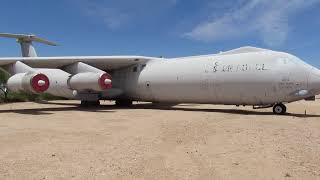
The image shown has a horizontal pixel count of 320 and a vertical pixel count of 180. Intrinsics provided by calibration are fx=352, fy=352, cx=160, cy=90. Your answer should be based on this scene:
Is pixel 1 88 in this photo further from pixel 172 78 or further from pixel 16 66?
pixel 172 78

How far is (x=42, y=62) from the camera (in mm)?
22531

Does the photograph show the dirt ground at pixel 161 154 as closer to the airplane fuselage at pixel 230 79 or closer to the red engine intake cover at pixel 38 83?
the airplane fuselage at pixel 230 79

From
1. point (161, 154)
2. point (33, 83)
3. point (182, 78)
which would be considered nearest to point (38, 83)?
point (33, 83)

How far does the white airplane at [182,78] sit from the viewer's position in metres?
16.3

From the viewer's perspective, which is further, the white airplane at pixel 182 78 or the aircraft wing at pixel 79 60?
the aircraft wing at pixel 79 60

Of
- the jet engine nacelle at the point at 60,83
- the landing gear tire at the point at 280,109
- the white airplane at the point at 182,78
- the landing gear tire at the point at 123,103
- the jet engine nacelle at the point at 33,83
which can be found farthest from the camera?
the landing gear tire at the point at 123,103

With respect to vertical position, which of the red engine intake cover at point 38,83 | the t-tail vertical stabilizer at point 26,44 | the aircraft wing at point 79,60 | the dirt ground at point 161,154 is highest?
the t-tail vertical stabilizer at point 26,44

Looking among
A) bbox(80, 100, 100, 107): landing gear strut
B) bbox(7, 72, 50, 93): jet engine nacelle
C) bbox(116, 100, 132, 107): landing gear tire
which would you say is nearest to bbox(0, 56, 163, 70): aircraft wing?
bbox(80, 100, 100, 107): landing gear strut

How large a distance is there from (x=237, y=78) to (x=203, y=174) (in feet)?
40.1

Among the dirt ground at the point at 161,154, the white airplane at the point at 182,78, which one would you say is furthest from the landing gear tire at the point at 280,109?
the dirt ground at the point at 161,154

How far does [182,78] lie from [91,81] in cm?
534

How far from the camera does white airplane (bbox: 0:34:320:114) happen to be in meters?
16.3

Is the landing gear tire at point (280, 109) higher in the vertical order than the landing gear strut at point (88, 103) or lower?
lower

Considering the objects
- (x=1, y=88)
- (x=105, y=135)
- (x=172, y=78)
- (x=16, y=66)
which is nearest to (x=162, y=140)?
(x=105, y=135)
